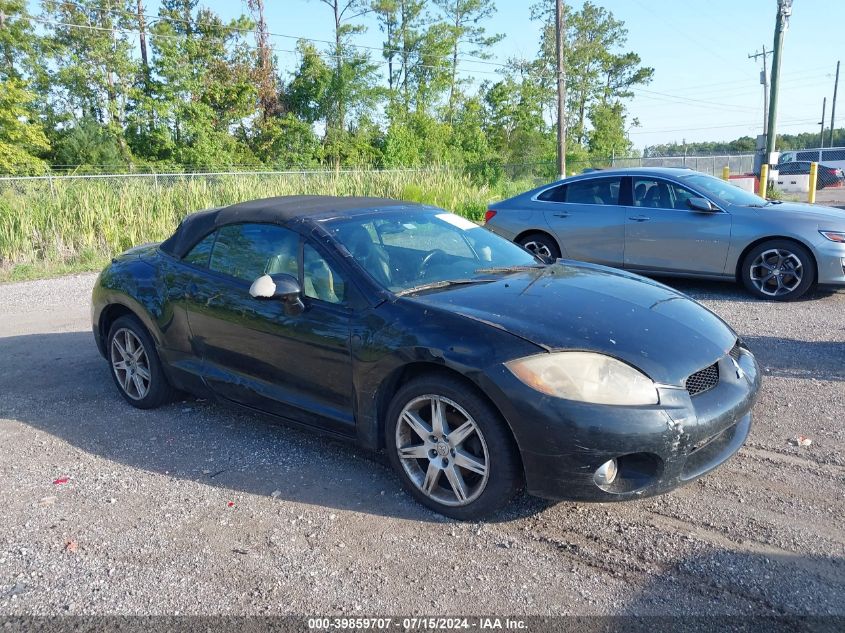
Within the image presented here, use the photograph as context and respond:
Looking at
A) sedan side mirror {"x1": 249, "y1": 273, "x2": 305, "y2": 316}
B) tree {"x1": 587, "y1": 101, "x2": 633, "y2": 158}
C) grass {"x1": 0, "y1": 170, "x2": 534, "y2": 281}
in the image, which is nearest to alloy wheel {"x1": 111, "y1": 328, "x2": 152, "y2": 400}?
sedan side mirror {"x1": 249, "y1": 273, "x2": 305, "y2": 316}

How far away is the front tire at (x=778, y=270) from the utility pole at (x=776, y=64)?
37.7 ft

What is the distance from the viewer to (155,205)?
14.9 m

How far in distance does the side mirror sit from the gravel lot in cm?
374

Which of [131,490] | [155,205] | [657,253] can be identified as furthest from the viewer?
[155,205]

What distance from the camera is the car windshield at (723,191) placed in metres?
8.11

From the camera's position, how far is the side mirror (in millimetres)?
7984

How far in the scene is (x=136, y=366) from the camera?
4973mm

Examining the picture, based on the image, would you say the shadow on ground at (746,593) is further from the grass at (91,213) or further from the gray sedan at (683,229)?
the grass at (91,213)

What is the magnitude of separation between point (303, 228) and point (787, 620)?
9.88 feet

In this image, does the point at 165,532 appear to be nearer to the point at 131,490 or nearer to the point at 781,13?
the point at 131,490

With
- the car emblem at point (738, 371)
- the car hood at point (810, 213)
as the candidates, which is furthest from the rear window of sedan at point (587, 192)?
the car emblem at point (738, 371)

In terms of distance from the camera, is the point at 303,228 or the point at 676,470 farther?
the point at 303,228

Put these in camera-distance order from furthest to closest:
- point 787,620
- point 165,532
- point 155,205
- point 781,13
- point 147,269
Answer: point 781,13 → point 155,205 → point 147,269 → point 165,532 → point 787,620

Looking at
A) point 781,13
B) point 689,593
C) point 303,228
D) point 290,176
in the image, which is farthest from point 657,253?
point 290,176
